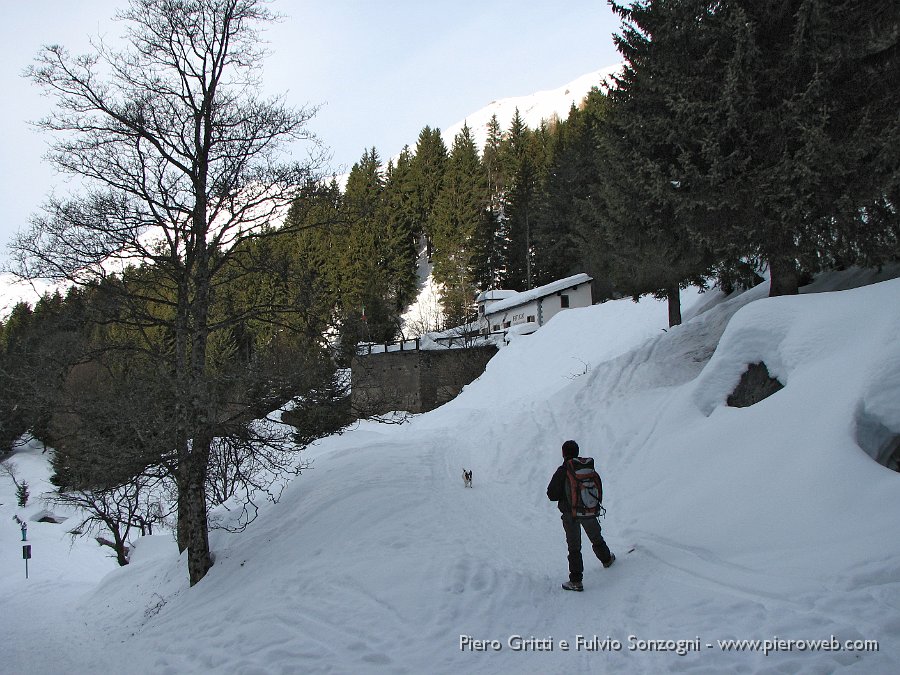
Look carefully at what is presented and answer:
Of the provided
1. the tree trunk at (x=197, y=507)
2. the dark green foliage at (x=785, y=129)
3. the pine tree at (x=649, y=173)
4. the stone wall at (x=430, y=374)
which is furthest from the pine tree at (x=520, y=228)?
the tree trunk at (x=197, y=507)

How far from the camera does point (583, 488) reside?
5984mm

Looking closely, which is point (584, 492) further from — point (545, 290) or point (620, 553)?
point (545, 290)

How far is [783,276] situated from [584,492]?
8036 mm

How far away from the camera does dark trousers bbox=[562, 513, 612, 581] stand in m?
5.91

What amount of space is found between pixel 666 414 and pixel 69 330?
11.6 metres

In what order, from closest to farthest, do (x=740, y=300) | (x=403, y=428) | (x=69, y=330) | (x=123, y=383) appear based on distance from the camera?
(x=69, y=330) → (x=123, y=383) → (x=740, y=300) → (x=403, y=428)

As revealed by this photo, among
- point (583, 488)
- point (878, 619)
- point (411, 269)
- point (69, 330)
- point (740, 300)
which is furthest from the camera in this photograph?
point (411, 269)

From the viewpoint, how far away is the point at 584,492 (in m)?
5.98

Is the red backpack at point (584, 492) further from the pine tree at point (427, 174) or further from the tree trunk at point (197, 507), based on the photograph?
the pine tree at point (427, 174)

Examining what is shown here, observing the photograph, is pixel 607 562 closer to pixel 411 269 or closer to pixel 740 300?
pixel 740 300

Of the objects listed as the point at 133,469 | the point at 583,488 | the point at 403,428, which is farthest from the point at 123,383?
the point at 403,428

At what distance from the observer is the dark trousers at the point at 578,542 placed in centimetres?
591

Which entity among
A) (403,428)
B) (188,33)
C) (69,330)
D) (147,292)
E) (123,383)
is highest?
(188,33)

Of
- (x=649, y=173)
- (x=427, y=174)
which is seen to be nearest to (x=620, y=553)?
(x=649, y=173)
